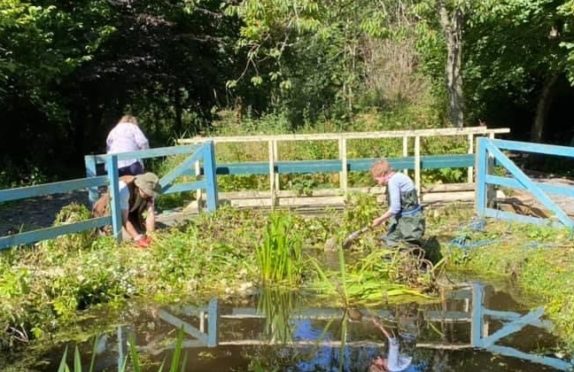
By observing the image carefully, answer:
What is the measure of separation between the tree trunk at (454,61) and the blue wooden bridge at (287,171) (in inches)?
131

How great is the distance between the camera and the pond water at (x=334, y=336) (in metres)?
6.16

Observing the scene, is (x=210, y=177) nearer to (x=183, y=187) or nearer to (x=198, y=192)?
(x=183, y=187)

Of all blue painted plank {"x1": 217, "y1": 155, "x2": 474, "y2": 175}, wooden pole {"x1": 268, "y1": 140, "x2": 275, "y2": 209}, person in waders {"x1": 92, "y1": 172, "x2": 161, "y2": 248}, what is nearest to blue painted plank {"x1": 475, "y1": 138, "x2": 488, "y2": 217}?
blue painted plank {"x1": 217, "y1": 155, "x2": 474, "y2": 175}

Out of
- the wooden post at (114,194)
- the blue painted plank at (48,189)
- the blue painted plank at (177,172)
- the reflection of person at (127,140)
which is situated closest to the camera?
the blue painted plank at (48,189)

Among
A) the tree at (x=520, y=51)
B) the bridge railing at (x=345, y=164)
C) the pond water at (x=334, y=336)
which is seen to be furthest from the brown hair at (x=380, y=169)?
the tree at (x=520, y=51)

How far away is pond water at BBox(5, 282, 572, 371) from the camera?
20.2 feet

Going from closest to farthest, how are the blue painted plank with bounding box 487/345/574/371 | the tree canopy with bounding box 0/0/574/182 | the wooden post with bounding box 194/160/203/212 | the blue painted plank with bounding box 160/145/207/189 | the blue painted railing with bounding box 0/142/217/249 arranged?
1. the blue painted plank with bounding box 487/345/574/371
2. the blue painted railing with bounding box 0/142/217/249
3. the blue painted plank with bounding box 160/145/207/189
4. the wooden post with bounding box 194/160/203/212
5. the tree canopy with bounding box 0/0/574/182

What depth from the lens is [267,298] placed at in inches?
316

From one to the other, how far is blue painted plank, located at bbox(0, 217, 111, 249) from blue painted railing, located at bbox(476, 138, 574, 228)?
5.12m

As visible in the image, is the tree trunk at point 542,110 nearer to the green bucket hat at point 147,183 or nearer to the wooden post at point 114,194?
the green bucket hat at point 147,183

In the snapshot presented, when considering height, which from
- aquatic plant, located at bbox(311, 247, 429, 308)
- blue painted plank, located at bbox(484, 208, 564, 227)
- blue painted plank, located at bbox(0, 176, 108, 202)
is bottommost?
aquatic plant, located at bbox(311, 247, 429, 308)

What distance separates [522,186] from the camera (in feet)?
33.2

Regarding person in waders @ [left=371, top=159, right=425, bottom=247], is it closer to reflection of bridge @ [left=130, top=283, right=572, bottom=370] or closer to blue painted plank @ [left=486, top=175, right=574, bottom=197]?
reflection of bridge @ [left=130, top=283, right=572, bottom=370]

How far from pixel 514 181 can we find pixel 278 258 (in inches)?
148
